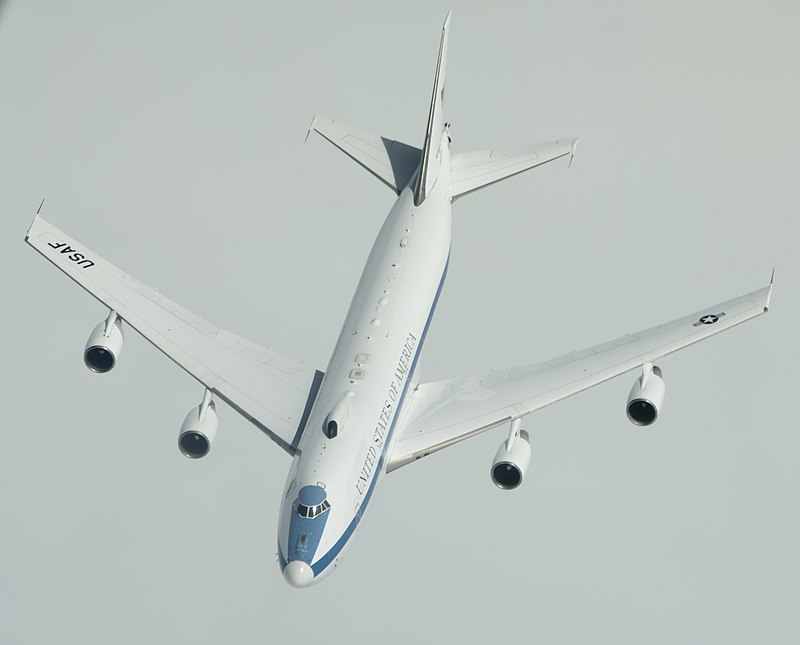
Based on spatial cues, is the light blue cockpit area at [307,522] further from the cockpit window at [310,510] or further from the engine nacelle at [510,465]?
the engine nacelle at [510,465]

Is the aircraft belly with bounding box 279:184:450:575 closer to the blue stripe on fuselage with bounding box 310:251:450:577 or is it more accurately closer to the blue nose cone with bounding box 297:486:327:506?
the blue stripe on fuselage with bounding box 310:251:450:577

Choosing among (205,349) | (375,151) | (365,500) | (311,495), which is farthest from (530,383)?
(375,151)

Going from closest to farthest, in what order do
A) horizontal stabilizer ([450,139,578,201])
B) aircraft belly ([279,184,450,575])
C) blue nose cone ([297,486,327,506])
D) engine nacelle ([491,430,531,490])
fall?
1. blue nose cone ([297,486,327,506])
2. aircraft belly ([279,184,450,575])
3. engine nacelle ([491,430,531,490])
4. horizontal stabilizer ([450,139,578,201])

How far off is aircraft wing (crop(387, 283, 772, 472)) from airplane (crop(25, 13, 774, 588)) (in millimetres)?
53

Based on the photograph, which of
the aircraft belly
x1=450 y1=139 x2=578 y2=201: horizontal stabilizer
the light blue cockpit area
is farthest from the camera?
x1=450 y1=139 x2=578 y2=201: horizontal stabilizer

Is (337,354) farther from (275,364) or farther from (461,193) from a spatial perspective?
(461,193)

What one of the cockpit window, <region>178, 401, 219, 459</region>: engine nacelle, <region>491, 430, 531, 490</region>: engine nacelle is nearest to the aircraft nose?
the cockpit window

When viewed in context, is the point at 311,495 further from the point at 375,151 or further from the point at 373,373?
the point at 375,151

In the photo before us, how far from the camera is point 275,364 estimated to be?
188ft

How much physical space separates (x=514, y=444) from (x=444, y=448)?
2717 millimetres

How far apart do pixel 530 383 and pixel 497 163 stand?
1185cm

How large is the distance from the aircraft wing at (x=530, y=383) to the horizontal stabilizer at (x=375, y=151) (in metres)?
10.4

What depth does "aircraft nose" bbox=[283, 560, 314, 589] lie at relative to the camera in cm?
4762

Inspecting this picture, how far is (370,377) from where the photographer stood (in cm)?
5394
